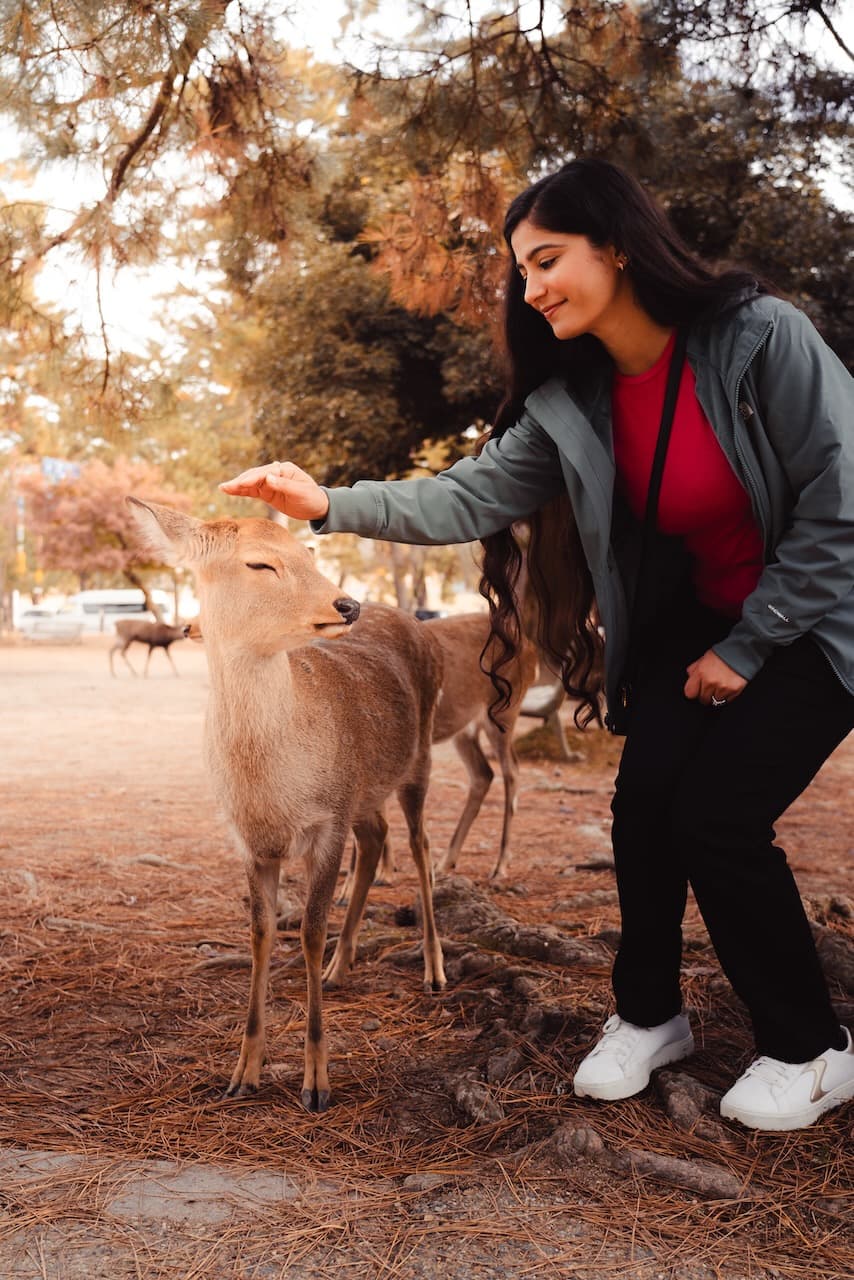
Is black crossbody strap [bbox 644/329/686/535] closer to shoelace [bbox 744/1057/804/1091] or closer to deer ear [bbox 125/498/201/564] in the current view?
deer ear [bbox 125/498/201/564]

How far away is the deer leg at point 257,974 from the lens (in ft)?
9.03

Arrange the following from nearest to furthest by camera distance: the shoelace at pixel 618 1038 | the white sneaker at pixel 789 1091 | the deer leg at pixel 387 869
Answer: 1. the white sneaker at pixel 789 1091
2. the shoelace at pixel 618 1038
3. the deer leg at pixel 387 869

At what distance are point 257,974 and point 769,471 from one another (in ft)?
5.80

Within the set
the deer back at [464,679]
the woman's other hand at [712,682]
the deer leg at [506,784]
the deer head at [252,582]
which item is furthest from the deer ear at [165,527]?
the deer leg at [506,784]

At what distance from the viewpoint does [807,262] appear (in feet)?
30.7

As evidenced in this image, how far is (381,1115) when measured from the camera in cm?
257

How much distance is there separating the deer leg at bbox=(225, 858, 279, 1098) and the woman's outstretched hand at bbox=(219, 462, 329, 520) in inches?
36.7

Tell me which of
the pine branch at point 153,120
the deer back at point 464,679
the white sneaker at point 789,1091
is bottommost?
the white sneaker at point 789,1091

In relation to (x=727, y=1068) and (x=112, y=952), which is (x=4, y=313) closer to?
(x=112, y=952)

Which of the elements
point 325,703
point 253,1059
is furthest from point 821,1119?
point 325,703

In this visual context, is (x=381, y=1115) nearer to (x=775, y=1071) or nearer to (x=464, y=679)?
(x=775, y=1071)

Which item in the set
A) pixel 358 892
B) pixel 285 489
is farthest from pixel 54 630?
pixel 285 489

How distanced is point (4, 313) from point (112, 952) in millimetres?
2509

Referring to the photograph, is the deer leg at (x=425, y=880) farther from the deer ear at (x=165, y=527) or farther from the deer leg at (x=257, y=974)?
the deer ear at (x=165, y=527)
